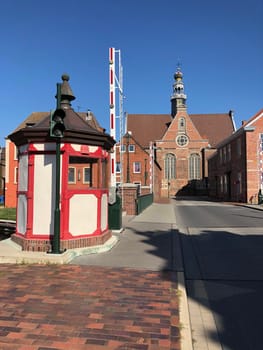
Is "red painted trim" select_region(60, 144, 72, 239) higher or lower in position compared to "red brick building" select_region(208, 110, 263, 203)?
lower

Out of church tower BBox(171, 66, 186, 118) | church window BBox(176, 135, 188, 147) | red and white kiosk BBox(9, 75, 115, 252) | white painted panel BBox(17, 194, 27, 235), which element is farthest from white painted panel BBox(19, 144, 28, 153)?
church tower BBox(171, 66, 186, 118)

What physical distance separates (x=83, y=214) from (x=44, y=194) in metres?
1.07

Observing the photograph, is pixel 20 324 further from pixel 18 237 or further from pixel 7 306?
pixel 18 237

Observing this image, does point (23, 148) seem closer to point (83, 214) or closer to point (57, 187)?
point (57, 187)

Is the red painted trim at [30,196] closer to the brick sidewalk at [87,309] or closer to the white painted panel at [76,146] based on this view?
the white painted panel at [76,146]

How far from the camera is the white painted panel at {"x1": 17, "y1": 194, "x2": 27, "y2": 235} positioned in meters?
8.68

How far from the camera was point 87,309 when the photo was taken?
467 cm

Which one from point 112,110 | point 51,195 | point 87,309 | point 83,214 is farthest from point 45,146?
point 112,110

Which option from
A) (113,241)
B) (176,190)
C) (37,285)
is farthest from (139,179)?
(37,285)

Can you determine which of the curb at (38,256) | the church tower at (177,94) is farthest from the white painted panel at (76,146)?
the church tower at (177,94)

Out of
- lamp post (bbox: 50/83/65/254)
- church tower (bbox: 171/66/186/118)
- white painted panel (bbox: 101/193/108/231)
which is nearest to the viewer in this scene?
lamp post (bbox: 50/83/65/254)

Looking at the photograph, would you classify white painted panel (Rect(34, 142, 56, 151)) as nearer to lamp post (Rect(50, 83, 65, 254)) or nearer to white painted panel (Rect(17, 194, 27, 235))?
lamp post (Rect(50, 83, 65, 254))

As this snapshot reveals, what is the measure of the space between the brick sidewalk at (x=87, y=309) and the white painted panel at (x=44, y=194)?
1630 millimetres

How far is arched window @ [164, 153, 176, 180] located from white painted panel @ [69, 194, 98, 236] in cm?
6564
